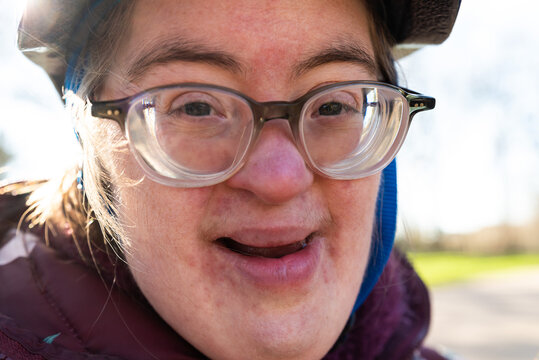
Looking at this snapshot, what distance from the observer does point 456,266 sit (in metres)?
15.0

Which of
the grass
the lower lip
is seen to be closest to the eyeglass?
the lower lip

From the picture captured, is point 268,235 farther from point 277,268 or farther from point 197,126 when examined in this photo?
point 197,126

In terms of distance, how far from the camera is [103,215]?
1.41 m

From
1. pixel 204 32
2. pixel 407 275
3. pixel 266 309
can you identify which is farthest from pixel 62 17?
pixel 407 275

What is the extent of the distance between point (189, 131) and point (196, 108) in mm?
63

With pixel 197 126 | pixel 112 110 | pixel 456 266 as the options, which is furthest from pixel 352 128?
pixel 456 266

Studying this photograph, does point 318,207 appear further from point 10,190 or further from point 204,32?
point 10,190

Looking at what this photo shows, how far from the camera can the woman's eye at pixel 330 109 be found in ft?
4.33

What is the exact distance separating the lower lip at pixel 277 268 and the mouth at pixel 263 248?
0.07ft

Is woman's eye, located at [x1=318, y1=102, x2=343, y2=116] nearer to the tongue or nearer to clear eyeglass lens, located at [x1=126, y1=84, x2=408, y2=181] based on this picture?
clear eyeglass lens, located at [x1=126, y1=84, x2=408, y2=181]

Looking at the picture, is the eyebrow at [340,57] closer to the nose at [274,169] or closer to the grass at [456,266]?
the nose at [274,169]

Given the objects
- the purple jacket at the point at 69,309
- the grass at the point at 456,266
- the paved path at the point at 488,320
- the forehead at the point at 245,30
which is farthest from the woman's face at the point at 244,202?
the grass at the point at 456,266

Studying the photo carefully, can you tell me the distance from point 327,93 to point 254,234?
17.1 inches

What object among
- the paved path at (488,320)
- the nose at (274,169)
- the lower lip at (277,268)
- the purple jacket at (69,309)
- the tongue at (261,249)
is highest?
the nose at (274,169)
